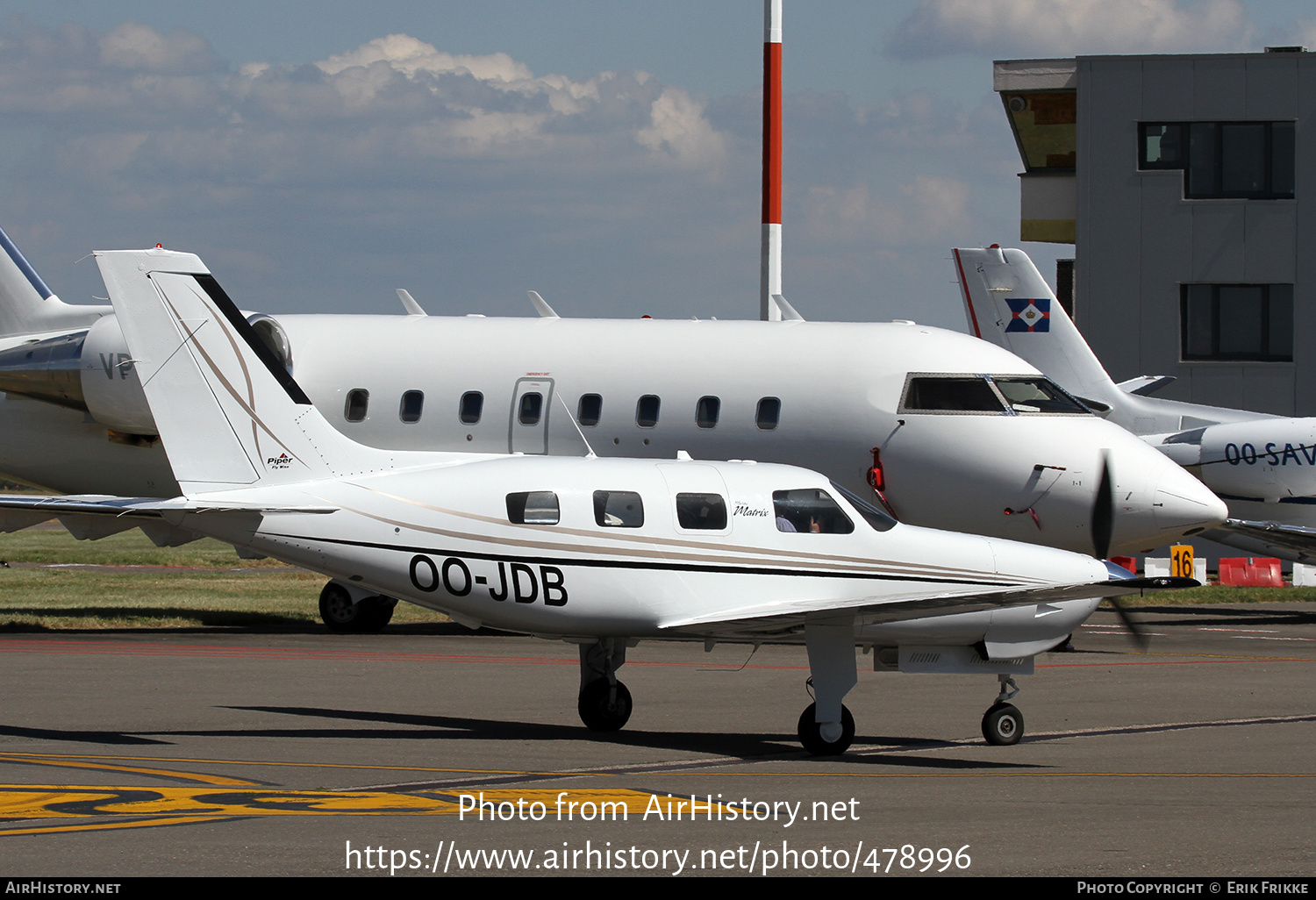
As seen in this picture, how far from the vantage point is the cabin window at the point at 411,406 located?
25.7 m

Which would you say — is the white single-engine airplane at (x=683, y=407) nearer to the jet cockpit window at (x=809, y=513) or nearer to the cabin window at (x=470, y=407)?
the cabin window at (x=470, y=407)

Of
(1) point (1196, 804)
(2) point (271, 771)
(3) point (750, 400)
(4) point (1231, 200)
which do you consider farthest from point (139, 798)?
(4) point (1231, 200)

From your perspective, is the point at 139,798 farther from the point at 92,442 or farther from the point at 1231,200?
the point at 1231,200

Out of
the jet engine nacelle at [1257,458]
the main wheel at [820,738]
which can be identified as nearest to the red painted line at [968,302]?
the jet engine nacelle at [1257,458]

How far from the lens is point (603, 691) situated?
15727 millimetres

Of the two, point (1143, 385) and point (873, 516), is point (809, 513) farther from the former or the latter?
point (1143, 385)

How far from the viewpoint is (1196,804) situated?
466 inches

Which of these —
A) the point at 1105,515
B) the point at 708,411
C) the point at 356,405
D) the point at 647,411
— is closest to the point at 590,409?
the point at 647,411

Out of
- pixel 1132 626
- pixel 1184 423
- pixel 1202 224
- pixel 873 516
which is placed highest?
pixel 1202 224

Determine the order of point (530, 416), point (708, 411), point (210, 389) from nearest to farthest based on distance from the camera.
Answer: point (210, 389)
point (708, 411)
point (530, 416)

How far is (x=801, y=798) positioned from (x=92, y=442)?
18277 millimetres

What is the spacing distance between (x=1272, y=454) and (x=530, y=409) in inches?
627
